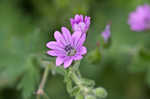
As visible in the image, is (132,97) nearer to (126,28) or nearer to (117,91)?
(117,91)

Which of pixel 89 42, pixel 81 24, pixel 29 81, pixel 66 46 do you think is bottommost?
pixel 29 81

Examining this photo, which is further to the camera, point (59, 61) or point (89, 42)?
point (89, 42)

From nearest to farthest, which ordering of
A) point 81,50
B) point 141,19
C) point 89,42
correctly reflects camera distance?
1. point 81,50
2. point 141,19
3. point 89,42

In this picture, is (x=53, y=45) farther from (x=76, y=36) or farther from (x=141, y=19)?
Answer: (x=141, y=19)

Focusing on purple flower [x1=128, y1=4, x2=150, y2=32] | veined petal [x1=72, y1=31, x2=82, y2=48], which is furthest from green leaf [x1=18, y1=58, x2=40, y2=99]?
purple flower [x1=128, y1=4, x2=150, y2=32]

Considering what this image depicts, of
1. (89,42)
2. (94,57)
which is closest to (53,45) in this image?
(94,57)

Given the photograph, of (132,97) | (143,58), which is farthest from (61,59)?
(132,97)
